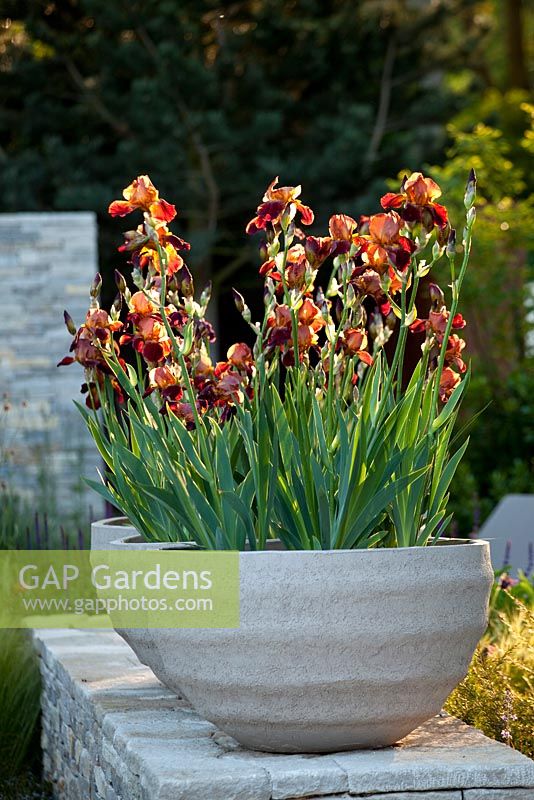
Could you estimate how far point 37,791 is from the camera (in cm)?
348

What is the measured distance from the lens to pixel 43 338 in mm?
6781

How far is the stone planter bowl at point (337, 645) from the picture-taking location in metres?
2.01

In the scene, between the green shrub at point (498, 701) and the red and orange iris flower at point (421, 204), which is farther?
the green shrub at point (498, 701)

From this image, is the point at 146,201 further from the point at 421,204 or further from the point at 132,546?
the point at 132,546

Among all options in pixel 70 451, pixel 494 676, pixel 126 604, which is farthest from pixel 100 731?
pixel 70 451

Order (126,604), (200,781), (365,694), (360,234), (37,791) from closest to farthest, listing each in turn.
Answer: (200,781), (365,694), (360,234), (126,604), (37,791)

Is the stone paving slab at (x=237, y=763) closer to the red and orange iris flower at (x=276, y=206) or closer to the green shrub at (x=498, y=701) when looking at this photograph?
the green shrub at (x=498, y=701)

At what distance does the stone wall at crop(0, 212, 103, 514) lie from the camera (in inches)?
258

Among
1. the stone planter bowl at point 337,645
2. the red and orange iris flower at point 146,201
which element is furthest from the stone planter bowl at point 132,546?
the red and orange iris flower at point 146,201

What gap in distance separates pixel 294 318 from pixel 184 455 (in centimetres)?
38

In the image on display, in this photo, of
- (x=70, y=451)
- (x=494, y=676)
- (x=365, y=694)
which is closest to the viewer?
(x=365, y=694)

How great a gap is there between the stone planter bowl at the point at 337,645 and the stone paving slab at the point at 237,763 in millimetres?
76

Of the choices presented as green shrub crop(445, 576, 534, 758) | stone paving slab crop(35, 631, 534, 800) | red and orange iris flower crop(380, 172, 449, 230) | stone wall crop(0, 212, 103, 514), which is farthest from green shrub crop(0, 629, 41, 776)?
stone wall crop(0, 212, 103, 514)

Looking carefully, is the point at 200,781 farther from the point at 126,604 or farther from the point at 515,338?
the point at 515,338
